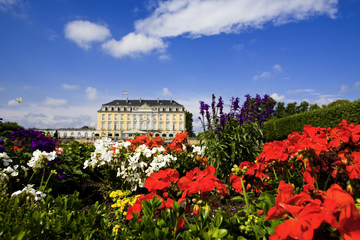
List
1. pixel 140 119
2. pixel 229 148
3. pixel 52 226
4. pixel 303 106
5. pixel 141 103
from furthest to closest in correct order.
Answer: pixel 141 103 → pixel 140 119 → pixel 303 106 → pixel 229 148 → pixel 52 226

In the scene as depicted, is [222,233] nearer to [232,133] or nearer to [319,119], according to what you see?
[232,133]

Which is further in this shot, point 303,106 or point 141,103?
point 141,103

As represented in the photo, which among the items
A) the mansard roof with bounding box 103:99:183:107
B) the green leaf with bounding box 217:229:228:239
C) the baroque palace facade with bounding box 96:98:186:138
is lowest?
the green leaf with bounding box 217:229:228:239

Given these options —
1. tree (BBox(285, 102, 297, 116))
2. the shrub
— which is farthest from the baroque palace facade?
the shrub

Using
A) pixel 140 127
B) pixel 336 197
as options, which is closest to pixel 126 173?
pixel 336 197

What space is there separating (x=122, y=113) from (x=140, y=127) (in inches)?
265

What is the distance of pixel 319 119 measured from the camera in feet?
51.0

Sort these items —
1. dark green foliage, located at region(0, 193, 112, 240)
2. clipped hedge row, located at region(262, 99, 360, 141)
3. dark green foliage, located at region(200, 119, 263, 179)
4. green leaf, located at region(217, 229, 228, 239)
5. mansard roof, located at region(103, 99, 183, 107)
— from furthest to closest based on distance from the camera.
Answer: mansard roof, located at region(103, 99, 183, 107)
clipped hedge row, located at region(262, 99, 360, 141)
dark green foliage, located at region(200, 119, 263, 179)
dark green foliage, located at region(0, 193, 112, 240)
green leaf, located at region(217, 229, 228, 239)

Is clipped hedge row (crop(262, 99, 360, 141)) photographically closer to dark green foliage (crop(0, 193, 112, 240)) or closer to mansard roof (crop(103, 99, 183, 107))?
dark green foliage (crop(0, 193, 112, 240))

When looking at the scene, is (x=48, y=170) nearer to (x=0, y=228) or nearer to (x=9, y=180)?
(x=9, y=180)

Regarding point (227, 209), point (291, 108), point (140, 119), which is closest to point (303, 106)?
point (291, 108)

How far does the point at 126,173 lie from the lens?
2949 millimetres

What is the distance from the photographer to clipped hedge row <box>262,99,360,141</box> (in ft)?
41.0

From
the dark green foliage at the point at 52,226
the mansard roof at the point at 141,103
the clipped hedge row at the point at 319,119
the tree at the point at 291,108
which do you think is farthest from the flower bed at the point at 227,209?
the mansard roof at the point at 141,103
